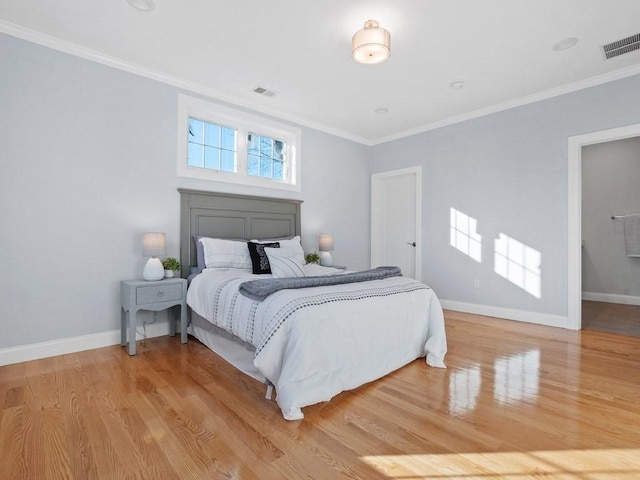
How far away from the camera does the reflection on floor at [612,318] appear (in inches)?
144

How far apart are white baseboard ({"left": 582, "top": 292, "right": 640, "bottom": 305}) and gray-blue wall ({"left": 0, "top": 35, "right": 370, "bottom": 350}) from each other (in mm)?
6179

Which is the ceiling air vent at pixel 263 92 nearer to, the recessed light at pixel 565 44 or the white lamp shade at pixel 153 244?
the white lamp shade at pixel 153 244

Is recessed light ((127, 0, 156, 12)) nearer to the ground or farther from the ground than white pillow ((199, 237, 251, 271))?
farther from the ground

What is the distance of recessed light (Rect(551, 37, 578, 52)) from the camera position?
2.83m

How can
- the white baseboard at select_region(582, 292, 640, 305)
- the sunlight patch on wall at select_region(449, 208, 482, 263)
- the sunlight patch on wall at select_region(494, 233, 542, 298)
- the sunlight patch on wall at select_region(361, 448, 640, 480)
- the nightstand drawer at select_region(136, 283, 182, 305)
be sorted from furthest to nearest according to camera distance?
the white baseboard at select_region(582, 292, 640, 305), the sunlight patch on wall at select_region(449, 208, 482, 263), the sunlight patch on wall at select_region(494, 233, 542, 298), the nightstand drawer at select_region(136, 283, 182, 305), the sunlight patch on wall at select_region(361, 448, 640, 480)

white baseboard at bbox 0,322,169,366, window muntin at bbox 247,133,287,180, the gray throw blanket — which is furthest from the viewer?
window muntin at bbox 247,133,287,180

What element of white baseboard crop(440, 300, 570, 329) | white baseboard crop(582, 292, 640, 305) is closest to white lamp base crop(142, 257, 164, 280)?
white baseboard crop(440, 300, 570, 329)

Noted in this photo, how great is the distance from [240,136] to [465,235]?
327cm

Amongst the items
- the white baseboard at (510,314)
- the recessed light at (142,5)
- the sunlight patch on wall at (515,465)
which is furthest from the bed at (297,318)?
the white baseboard at (510,314)

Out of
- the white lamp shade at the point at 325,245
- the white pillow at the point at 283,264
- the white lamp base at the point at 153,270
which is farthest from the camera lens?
the white lamp shade at the point at 325,245

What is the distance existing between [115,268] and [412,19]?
3.37 metres

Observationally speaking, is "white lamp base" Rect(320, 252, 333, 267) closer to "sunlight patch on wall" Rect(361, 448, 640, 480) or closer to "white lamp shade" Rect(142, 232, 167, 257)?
"white lamp shade" Rect(142, 232, 167, 257)

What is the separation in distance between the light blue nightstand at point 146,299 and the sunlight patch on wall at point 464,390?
2401mm

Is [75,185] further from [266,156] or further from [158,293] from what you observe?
[266,156]
